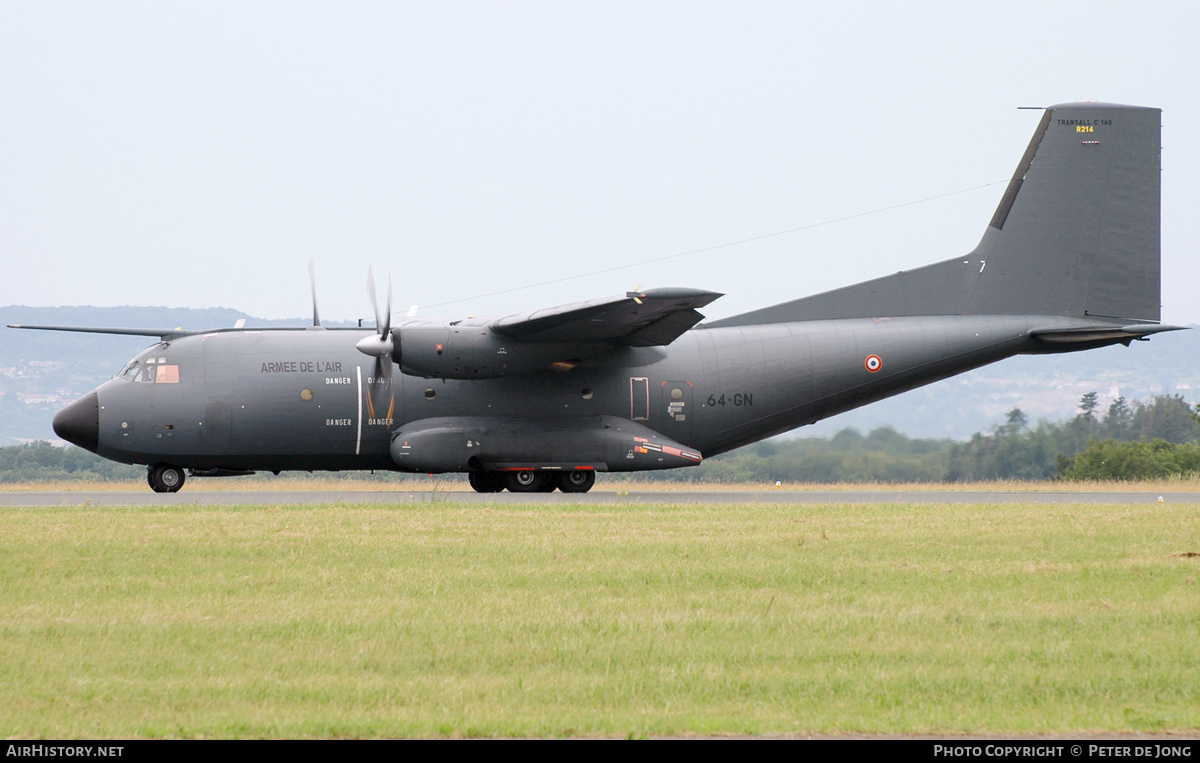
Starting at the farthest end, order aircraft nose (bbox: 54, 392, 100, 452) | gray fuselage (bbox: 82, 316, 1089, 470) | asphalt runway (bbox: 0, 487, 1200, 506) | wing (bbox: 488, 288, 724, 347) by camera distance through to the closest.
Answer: gray fuselage (bbox: 82, 316, 1089, 470) → aircraft nose (bbox: 54, 392, 100, 452) → wing (bbox: 488, 288, 724, 347) → asphalt runway (bbox: 0, 487, 1200, 506)

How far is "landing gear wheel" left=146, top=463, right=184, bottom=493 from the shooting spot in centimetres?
2283

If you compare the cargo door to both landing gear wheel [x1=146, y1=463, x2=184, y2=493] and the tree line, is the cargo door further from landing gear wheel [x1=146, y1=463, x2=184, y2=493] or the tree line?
landing gear wheel [x1=146, y1=463, x2=184, y2=493]

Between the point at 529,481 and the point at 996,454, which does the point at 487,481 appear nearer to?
the point at 529,481

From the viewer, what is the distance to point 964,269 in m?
24.5

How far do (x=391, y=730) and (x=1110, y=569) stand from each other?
7.97 m

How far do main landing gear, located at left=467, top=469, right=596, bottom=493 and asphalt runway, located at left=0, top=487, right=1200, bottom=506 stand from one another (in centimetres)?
38

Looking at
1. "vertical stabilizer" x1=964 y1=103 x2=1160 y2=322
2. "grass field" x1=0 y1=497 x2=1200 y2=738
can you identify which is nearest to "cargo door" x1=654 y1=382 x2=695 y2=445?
"vertical stabilizer" x1=964 y1=103 x2=1160 y2=322

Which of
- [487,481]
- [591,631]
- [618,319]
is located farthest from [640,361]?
[591,631]

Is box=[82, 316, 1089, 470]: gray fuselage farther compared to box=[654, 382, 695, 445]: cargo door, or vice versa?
box=[654, 382, 695, 445]: cargo door

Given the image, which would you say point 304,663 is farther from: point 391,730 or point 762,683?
point 762,683

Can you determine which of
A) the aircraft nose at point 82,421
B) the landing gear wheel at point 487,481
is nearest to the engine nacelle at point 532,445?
the landing gear wheel at point 487,481

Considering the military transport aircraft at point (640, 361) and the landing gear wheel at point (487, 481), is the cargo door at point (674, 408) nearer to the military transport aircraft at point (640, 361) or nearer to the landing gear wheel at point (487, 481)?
the military transport aircraft at point (640, 361)

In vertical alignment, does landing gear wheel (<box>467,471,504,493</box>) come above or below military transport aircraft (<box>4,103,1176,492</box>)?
below
